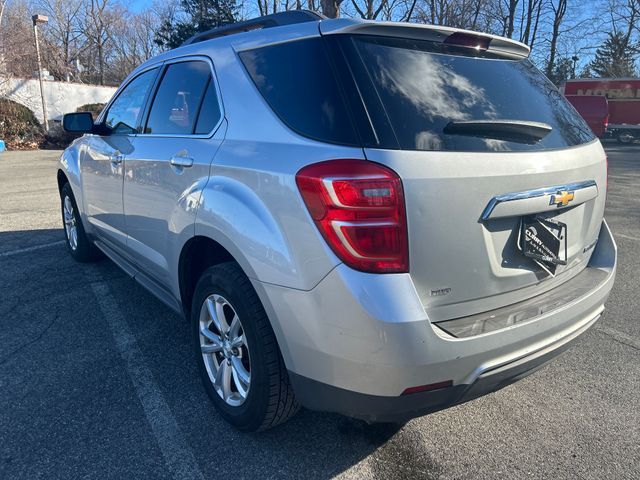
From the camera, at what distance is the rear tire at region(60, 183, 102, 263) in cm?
482

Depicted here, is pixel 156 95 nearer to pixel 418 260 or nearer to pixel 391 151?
pixel 391 151

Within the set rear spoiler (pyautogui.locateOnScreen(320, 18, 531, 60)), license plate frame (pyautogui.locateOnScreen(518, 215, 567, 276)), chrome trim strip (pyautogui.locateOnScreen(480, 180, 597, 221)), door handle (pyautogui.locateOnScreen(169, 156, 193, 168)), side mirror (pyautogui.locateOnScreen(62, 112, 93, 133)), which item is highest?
rear spoiler (pyautogui.locateOnScreen(320, 18, 531, 60))

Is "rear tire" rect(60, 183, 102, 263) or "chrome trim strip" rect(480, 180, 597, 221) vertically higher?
"chrome trim strip" rect(480, 180, 597, 221)

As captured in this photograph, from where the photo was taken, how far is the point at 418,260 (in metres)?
1.79

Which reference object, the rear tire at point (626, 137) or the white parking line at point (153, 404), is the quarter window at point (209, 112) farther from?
the rear tire at point (626, 137)

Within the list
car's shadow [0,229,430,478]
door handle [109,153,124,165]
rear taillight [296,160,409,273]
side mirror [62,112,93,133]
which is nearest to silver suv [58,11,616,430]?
rear taillight [296,160,409,273]

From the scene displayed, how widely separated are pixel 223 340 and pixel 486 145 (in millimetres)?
1535

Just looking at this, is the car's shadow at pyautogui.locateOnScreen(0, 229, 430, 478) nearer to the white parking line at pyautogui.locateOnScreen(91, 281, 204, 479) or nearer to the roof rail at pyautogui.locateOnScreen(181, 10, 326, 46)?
the white parking line at pyautogui.locateOnScreen(91, 281, 204, 479)

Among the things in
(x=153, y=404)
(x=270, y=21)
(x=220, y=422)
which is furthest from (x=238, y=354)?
(x=270, y=21)

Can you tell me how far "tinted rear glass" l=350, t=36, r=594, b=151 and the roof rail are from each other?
1.78 feet

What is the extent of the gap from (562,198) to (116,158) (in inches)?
114

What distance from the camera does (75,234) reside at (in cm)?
501

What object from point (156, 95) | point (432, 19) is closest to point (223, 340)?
point (156, 95)

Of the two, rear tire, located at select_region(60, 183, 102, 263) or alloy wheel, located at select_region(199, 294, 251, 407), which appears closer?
alloy wheel, located at select_region(199, 294, 251, 407)
